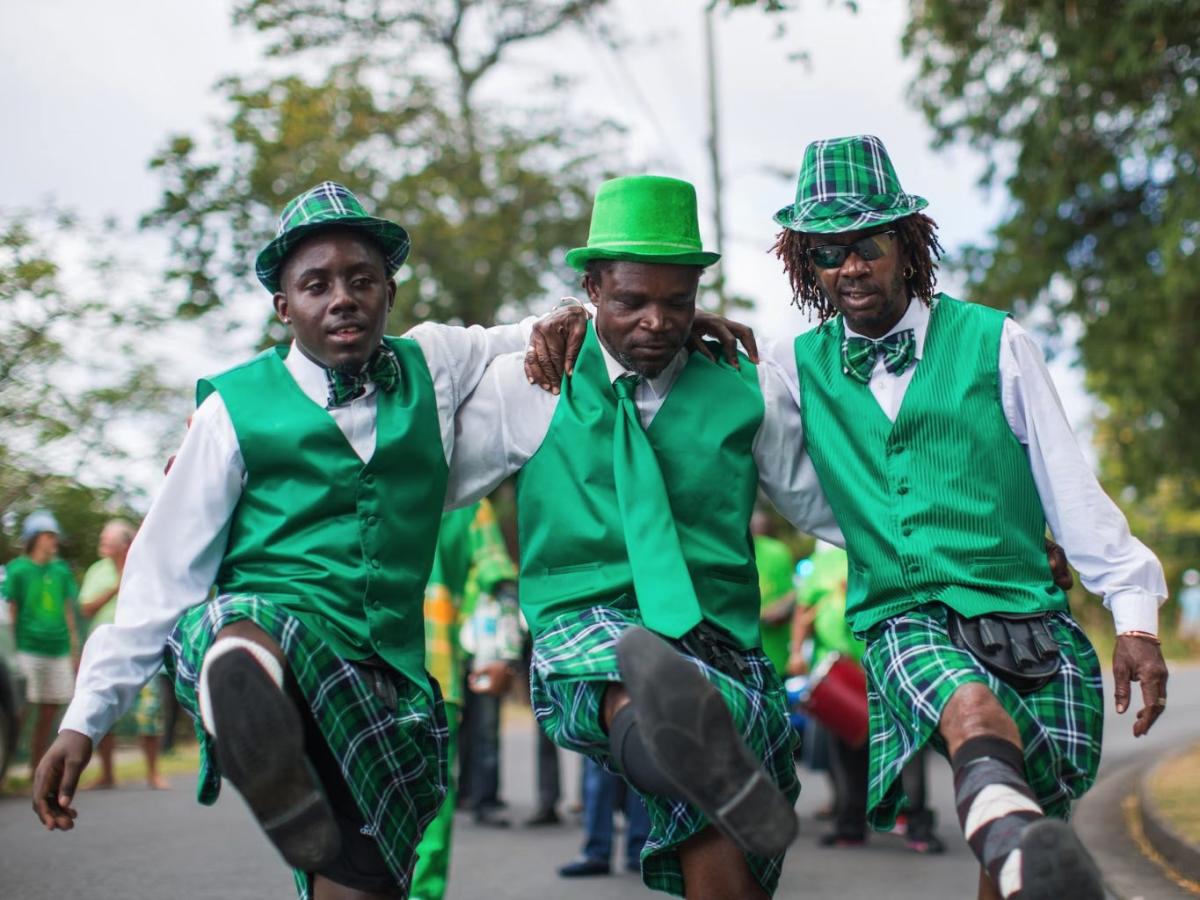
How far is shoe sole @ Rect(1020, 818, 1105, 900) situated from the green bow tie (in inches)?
60.1

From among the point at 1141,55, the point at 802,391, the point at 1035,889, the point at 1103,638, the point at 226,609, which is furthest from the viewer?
the point at 1103,638

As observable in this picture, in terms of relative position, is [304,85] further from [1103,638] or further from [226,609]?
[1103,638]

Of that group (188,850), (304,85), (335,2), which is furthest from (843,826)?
(335,2)

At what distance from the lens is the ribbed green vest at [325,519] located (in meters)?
3.94

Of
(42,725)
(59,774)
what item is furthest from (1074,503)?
(42,725)

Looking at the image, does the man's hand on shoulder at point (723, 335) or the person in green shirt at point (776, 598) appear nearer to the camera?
the man's hand on shoulder at point (723, 335)

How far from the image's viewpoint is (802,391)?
4457mm

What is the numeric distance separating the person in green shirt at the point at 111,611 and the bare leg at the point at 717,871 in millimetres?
8224

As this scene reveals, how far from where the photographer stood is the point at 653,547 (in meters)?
A: 4.03

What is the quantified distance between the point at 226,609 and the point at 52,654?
8060 millimetres

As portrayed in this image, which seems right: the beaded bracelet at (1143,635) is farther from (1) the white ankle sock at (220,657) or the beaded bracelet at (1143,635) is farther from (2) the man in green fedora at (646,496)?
(1) the white ankle sock at (220,657)

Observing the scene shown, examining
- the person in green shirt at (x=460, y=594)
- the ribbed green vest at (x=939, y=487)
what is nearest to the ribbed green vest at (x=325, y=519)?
the ribbed green vest at (x=939, y=487)

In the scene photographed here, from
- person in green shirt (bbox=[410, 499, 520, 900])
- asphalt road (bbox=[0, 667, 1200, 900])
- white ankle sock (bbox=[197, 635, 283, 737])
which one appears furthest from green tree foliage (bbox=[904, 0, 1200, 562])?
white ankle sock (bbox=[197, 635, 283, 737])

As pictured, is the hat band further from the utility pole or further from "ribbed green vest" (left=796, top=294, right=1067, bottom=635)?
the utility pole
